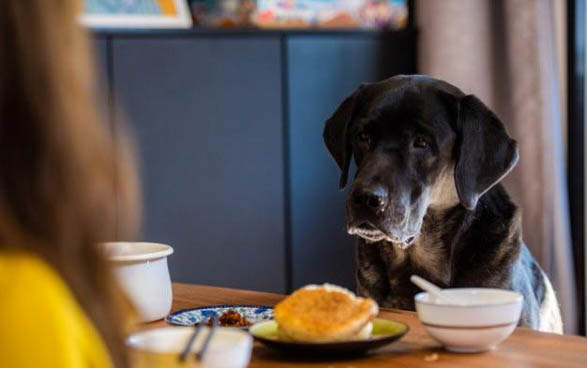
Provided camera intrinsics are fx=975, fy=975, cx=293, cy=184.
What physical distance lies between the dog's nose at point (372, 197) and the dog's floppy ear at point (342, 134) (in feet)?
0.86

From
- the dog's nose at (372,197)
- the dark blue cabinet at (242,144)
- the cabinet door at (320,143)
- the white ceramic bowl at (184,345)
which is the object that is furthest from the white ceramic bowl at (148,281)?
the cabinet door at (320,143)

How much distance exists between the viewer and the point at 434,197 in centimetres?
225

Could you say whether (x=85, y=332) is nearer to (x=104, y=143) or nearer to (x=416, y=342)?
(x=104, y=143)

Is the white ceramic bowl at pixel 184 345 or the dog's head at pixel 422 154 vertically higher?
the dog's head at pixel 422 154

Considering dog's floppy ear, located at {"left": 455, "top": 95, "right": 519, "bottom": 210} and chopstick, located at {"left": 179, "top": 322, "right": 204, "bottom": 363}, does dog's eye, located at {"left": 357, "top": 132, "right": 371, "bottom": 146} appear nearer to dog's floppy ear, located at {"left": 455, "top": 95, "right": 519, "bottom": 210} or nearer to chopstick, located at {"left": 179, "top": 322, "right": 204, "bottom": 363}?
dog's floppy ear, located at {"left": 455, "top": 95, "right": 519, "bottom": 210}

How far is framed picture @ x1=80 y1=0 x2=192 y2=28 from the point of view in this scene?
363 cm

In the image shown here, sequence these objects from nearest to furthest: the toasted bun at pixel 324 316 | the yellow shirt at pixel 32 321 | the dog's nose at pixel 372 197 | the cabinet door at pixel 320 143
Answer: the yellow shirt at pixel 32 321
the toasted bun at pixel 324 316
the dog's nose at pixel 372 197
the cabinet door at pixel 320 143

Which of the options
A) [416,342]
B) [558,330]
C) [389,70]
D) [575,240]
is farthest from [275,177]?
[416,342]

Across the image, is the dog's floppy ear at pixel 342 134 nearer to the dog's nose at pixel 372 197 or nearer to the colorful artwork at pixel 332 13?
the dog's nose at pixel 372 197

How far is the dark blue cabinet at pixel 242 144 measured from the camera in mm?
3686

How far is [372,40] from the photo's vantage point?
158 inches

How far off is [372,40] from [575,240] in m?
1.15

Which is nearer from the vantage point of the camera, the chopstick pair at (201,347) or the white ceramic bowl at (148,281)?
the chopstick pair at (201,347)

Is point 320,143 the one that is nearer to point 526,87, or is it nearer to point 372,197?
point 526,87
